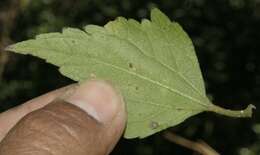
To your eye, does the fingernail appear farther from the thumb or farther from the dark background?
the dark background

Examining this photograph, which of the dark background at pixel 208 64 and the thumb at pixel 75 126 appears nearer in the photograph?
the thumb at pixel 75 126

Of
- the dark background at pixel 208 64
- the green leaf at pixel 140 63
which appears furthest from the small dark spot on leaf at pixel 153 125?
the dark background at pixel 208 64

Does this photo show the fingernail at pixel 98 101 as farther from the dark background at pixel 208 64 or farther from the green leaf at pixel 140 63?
the dark background at pixel 208 64

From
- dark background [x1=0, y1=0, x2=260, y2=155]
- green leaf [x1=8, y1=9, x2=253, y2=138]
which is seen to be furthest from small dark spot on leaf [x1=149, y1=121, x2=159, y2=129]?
dark background [x1=0, y1=0, x2=260, y2=155]

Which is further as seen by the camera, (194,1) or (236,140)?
(194,1)

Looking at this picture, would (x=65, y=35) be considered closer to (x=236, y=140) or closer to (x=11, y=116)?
(x=11, y=116)

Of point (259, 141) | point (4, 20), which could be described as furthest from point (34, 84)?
point (259, 141)

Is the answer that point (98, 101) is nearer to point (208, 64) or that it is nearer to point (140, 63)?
point (140, 63)
